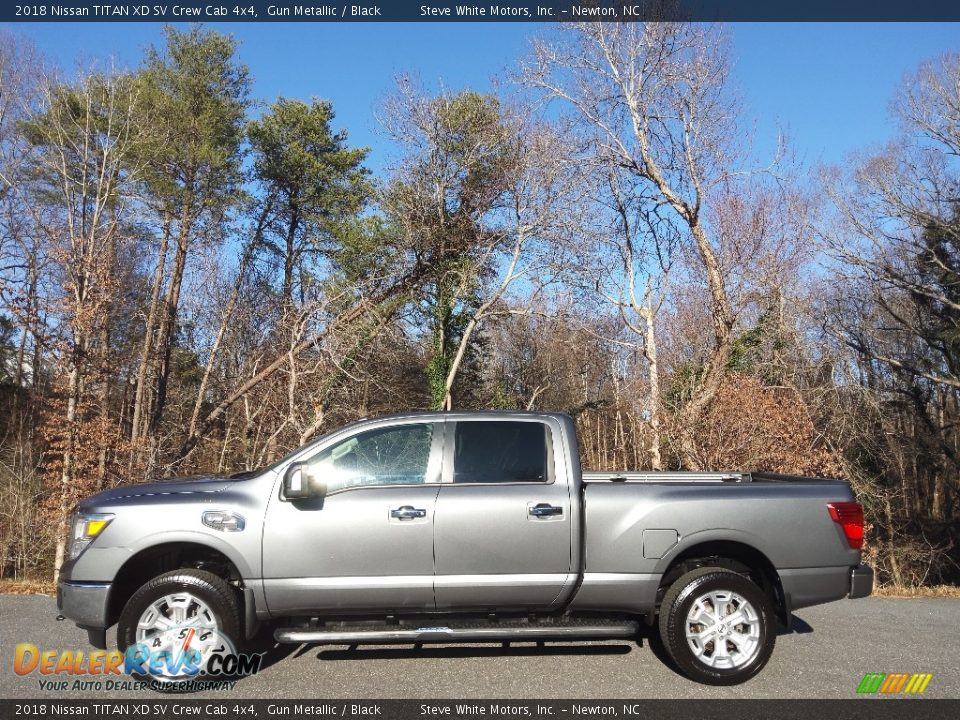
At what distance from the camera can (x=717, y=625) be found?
5559mm

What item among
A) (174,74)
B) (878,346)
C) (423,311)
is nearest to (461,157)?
(423,311)

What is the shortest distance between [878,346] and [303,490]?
26704mm

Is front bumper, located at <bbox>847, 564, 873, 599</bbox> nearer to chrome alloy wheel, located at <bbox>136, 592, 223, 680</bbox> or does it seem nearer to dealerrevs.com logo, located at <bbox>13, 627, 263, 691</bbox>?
dealerrevs.com logo, located at <bbox>13, 627, 263, 691</bbox>

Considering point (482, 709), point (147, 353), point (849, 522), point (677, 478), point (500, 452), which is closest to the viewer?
point (482, 709)

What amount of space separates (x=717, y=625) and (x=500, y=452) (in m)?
1.92

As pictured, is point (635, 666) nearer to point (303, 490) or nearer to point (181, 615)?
point (303, 490)

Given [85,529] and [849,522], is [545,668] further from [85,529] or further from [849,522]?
[85,529]

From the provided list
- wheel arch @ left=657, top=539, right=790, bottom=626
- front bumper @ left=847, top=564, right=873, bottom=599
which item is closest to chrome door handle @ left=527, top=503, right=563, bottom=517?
wheel arch @ left=657, top=539, right=790, bottom=626

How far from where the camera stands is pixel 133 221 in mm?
23453

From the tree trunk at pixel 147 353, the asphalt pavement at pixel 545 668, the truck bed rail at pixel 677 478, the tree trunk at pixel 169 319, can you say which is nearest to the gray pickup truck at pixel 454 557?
the asphalt pavement at pixel 545 668

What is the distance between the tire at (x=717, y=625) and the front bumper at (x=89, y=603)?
381cm

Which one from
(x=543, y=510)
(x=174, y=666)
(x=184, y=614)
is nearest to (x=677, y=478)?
(x=543, y=510)

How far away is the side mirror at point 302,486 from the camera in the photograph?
544cm

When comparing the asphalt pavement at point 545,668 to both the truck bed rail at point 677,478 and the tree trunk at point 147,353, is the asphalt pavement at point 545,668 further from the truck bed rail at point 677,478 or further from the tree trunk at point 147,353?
the tree trunk at point 147,353
